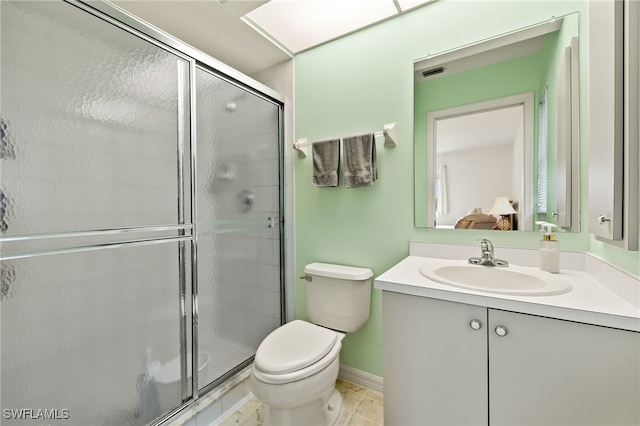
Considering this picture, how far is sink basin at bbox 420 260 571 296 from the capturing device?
1012 millimetres

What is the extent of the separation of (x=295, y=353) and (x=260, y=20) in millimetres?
1832

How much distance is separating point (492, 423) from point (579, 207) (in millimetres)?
915

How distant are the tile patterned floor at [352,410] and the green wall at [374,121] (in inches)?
5.1

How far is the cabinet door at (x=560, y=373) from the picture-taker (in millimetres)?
695

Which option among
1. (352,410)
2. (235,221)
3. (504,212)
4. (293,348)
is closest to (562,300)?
(504,212)

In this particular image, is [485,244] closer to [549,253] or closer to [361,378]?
[549,253]

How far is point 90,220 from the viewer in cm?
98

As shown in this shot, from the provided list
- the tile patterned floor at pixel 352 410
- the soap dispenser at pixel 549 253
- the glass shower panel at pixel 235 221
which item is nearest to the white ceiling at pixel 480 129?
the soap dispenser at pixel 549 253

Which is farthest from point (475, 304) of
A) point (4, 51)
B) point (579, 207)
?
point (4, 51)

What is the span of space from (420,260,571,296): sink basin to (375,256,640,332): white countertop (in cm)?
6

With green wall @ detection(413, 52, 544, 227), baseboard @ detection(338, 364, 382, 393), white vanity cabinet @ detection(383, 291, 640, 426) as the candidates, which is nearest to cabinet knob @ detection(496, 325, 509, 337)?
white vanity cabinet @ detection(383, 291, 640, 426)

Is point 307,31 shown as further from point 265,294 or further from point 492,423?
point 492,423

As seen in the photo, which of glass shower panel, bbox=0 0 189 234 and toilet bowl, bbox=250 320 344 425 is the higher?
glass shower panel, bbox=0 0 189 234

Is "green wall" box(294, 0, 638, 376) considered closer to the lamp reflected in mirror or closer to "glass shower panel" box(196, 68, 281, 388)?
the lamp reflected in mirror
